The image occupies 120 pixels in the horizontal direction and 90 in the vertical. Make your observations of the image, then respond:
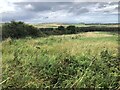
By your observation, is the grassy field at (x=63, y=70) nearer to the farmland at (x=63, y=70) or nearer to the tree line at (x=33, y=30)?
the farmland at (x=63, y=70)

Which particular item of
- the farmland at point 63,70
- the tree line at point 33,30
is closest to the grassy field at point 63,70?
the farmland at point 63,70

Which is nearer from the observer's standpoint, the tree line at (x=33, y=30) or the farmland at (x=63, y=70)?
the farmland at (x=63, y=70)

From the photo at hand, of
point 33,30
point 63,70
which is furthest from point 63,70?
point 33,30

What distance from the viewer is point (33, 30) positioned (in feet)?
49.4

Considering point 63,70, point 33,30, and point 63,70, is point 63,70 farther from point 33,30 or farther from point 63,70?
point 33,30

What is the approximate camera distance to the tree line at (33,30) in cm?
1322

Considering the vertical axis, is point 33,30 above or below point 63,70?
above

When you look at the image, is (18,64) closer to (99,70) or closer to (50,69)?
(50,69)

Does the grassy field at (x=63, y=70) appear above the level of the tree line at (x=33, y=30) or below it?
below

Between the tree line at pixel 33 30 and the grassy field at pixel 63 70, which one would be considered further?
the tree line at pixel 33 30

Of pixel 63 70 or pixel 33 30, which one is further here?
pixel 33 30

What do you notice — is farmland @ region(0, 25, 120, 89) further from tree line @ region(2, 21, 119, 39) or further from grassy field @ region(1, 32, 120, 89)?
tree line @ region(2, 21, 119, 39)

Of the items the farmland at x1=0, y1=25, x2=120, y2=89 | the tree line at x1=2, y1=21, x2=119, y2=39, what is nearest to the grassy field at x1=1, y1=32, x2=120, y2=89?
the farmland at x1=0, y1=25, x2=120, y2=89

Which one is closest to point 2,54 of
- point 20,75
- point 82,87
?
point 20,75
